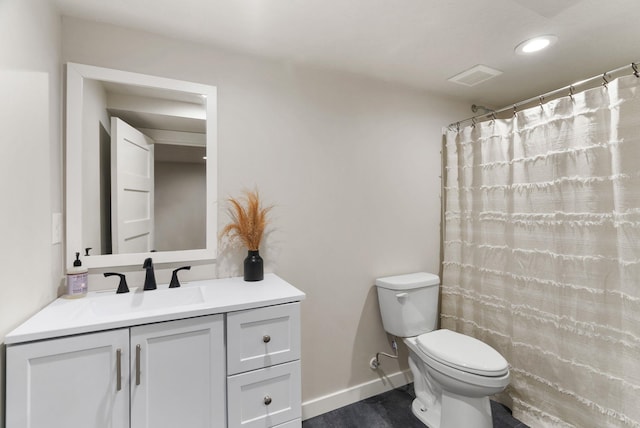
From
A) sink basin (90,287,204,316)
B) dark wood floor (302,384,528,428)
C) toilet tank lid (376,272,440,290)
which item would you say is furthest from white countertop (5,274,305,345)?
dark wood floor (302,384,528,428)

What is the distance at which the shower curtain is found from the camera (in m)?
1.40

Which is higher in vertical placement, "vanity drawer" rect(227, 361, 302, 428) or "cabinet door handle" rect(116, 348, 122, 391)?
"cabinet door handle" rect(116, 348, 122, 391)

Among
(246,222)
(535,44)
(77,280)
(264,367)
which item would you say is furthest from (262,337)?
(535,44)

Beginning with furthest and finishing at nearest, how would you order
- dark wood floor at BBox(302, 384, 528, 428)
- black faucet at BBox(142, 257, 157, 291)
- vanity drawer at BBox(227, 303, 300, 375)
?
dark wood floor at BBox(302, 384, 528, 428), black faucet at BBox(142, 257, 157, 291), vanity drawer at BBox(227, 303, 300, 375)

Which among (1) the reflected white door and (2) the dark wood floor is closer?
(1) the reflected white door

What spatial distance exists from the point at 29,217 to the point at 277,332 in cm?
104

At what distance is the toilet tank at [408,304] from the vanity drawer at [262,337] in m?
0.87

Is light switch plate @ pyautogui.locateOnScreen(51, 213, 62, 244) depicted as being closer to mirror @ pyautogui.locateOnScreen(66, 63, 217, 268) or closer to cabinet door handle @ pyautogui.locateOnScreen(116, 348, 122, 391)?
mirror @ pyautogui.locateOnScreen(66, 63, 217, 268)

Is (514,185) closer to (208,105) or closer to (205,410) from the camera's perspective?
(208,105)

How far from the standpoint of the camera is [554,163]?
1676 mm

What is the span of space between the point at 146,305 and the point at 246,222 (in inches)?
24.1


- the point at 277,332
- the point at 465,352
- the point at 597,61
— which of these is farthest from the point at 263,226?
the point at 597,61

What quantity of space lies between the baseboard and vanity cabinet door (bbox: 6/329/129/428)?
115 cm

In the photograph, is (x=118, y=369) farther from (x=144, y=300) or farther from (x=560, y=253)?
(x=560, y=253)
